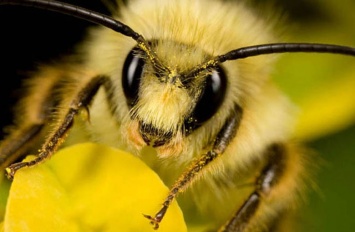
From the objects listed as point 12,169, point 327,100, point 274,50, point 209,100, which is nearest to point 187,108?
point 209,100

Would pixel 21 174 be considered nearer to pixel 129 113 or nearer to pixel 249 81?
pixel 129 113

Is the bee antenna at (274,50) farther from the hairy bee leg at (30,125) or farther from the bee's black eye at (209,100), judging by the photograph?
the hairy bee leg at (30,125)

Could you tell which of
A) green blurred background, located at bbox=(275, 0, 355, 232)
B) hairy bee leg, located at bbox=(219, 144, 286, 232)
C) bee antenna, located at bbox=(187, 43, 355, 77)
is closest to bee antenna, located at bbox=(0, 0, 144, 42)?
bee antenna, located at bbox=(187, 43, 355, 77)

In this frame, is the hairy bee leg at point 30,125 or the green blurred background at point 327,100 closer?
the hairy bee leg at point 30,125

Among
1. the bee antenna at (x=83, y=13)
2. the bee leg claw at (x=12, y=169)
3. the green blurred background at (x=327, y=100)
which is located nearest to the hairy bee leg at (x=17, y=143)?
the bee leg claw at (x=12, y=169)

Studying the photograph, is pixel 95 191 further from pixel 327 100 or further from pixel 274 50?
pixel 327 100

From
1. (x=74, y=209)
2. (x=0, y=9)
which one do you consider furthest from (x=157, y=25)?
(x=0, y=9)

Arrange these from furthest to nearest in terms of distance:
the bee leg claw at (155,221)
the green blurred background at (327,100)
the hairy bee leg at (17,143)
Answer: the green blurred background at (327,100) → the hairy bee leg at (17,143) → the bee leg claw at (155,221)

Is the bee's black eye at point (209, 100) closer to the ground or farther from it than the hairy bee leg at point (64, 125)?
farther from it
